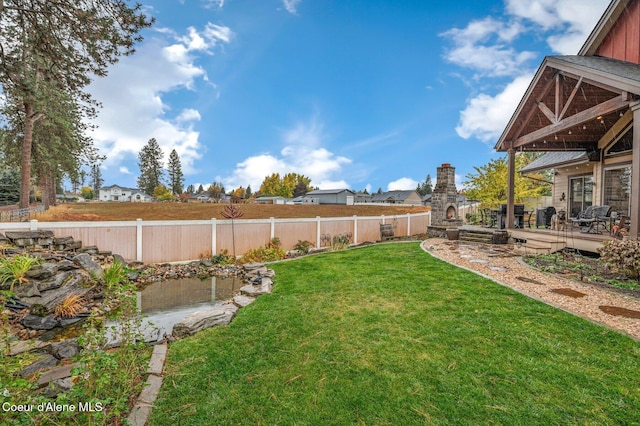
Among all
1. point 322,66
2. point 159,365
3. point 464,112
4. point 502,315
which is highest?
point 322,66

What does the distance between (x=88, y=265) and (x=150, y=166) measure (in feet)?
187

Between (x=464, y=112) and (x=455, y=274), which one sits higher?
(x=464, y=112)

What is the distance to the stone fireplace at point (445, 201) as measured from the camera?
11.5 m

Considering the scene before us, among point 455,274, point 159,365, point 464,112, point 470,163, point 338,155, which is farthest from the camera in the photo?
point 338,155

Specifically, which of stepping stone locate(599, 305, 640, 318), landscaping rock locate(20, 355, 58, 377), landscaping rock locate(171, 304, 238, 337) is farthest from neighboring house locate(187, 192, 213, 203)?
stepping stone locate(599, 305, 640, 318)

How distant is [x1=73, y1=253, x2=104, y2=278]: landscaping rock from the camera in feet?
18.6

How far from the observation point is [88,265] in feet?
18.9

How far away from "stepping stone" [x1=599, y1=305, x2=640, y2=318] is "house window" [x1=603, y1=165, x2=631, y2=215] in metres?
6.98

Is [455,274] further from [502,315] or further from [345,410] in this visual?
[345,410]

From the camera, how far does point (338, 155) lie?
3447cm

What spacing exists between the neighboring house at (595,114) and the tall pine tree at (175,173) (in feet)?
193

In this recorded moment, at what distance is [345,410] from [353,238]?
359 inches

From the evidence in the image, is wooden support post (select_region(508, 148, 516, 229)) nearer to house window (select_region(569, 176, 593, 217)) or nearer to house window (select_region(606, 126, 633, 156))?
house window (select_region(606, 126, 633, 156))

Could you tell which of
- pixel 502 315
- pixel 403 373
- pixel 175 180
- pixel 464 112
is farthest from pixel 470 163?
pixel 175 180
